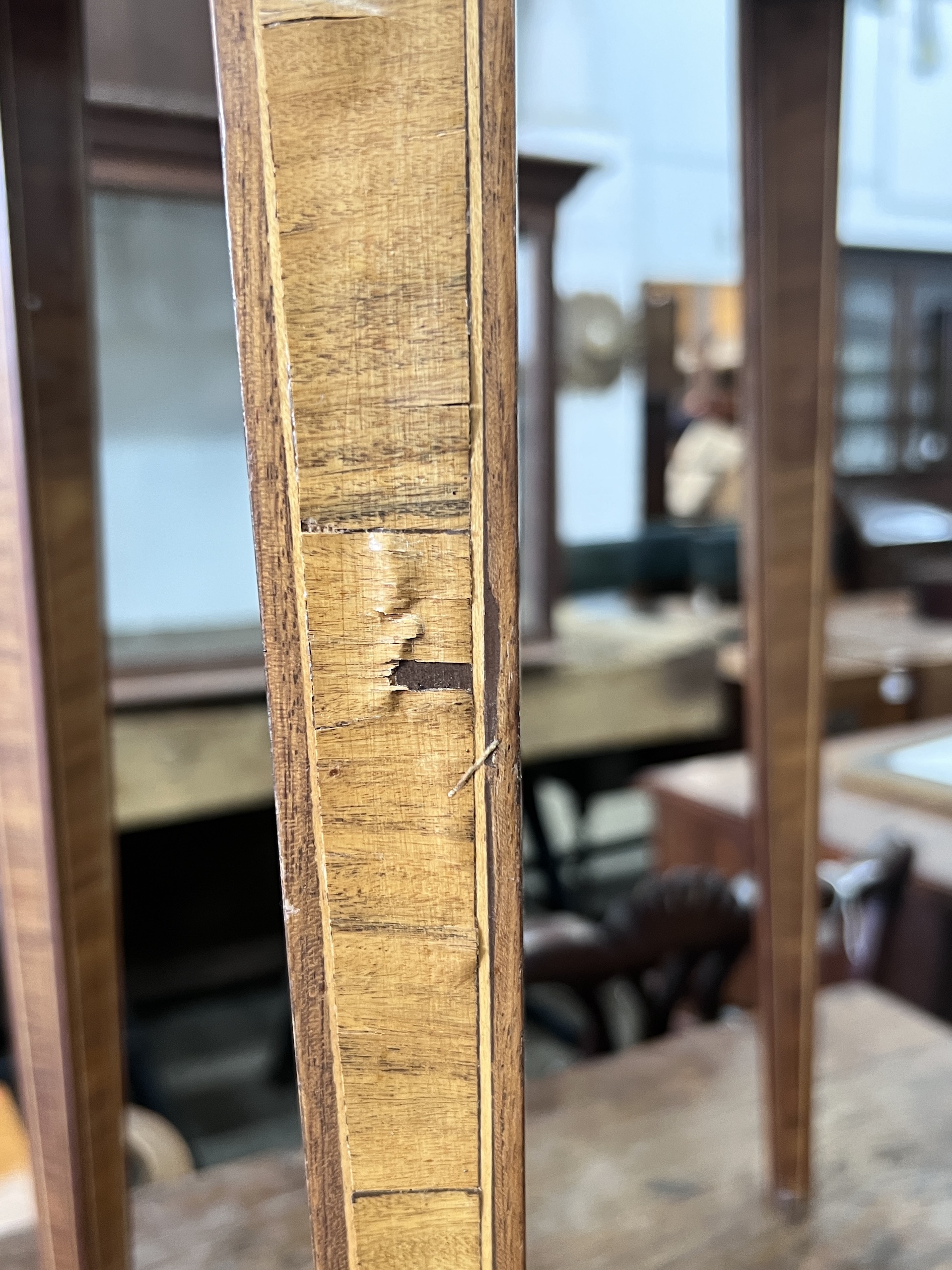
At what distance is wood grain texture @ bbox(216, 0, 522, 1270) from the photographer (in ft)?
0.80

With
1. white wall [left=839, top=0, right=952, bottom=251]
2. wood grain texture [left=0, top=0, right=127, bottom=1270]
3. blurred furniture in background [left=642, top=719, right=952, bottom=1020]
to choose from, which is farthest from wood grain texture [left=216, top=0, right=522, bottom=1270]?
white wall [left=839, top=0, right=952, bottom=251]

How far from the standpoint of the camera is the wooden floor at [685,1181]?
56 cm

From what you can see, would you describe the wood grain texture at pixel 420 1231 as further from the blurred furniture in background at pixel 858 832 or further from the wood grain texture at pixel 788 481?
the blurred furniture in background at pixel 858 832

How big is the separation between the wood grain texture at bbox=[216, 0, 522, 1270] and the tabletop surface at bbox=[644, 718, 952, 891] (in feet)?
3.30

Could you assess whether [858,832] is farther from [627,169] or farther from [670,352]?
[627,169]

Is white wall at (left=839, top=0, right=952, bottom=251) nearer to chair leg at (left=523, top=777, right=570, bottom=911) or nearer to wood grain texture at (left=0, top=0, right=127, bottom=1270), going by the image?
chair leg at (left=523, top=777, right=570, bottom=911)

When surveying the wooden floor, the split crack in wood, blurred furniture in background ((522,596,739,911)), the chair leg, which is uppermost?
the split crack in wood

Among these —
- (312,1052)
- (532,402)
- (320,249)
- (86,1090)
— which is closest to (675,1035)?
(86,1090)

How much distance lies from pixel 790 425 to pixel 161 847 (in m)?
2.08

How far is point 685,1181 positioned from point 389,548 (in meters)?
0.51

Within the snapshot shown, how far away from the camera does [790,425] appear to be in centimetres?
55

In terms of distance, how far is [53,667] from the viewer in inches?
17.9

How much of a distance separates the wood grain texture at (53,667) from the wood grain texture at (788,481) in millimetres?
320

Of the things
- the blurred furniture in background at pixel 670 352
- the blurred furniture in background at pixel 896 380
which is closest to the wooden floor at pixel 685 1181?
the blurred furniture in background at pixel 670 352
